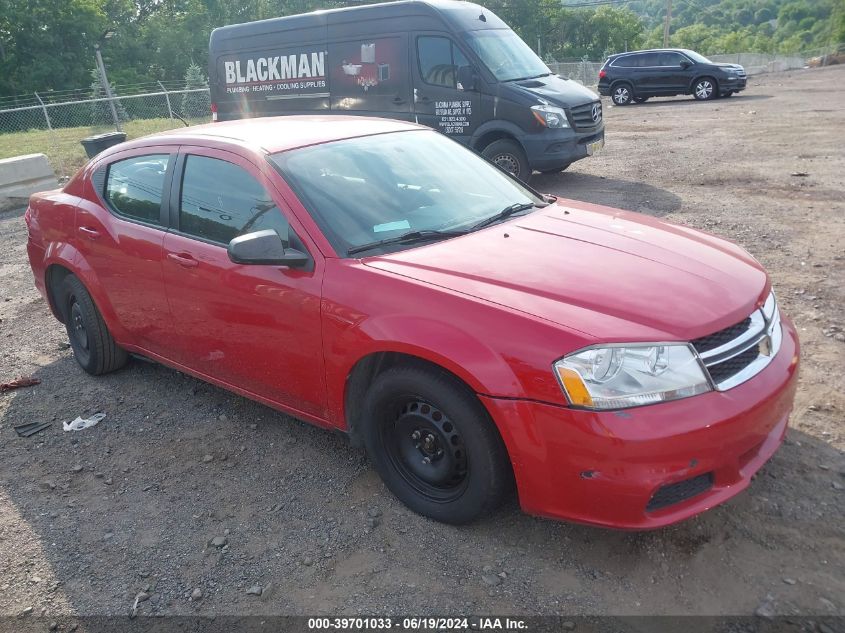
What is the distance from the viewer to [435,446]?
9.98 ft

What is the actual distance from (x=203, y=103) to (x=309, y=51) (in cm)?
1448

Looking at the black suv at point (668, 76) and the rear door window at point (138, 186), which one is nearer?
the rear door window at point (138, 186)

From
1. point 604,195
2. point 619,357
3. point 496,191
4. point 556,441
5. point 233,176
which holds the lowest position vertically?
point 604,195

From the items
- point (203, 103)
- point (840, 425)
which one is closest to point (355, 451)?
point (840, 425)

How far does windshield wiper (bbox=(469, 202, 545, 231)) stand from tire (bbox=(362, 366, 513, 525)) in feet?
3.18

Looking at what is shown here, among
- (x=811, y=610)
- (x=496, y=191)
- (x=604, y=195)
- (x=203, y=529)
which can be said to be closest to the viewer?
(x=811, y=610)

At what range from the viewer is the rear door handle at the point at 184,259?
373 centimetres

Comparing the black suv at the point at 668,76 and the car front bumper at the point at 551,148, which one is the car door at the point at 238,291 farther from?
the black suv at the point at 668,76

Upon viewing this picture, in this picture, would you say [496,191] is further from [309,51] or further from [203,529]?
[309,51]

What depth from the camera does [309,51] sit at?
1078cm

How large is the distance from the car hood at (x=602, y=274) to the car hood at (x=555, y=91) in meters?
6.28

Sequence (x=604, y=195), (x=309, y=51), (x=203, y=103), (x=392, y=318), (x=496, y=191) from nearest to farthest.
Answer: (x=392, y=318) < (x=496, y=191) < (x=604, y=195) < (x=309, y=51) < (x=203, y=103)

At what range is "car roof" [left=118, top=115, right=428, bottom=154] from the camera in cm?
376

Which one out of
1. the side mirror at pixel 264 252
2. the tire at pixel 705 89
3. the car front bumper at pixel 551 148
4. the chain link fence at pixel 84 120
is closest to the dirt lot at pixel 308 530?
the side mirror at pixel 264 252
